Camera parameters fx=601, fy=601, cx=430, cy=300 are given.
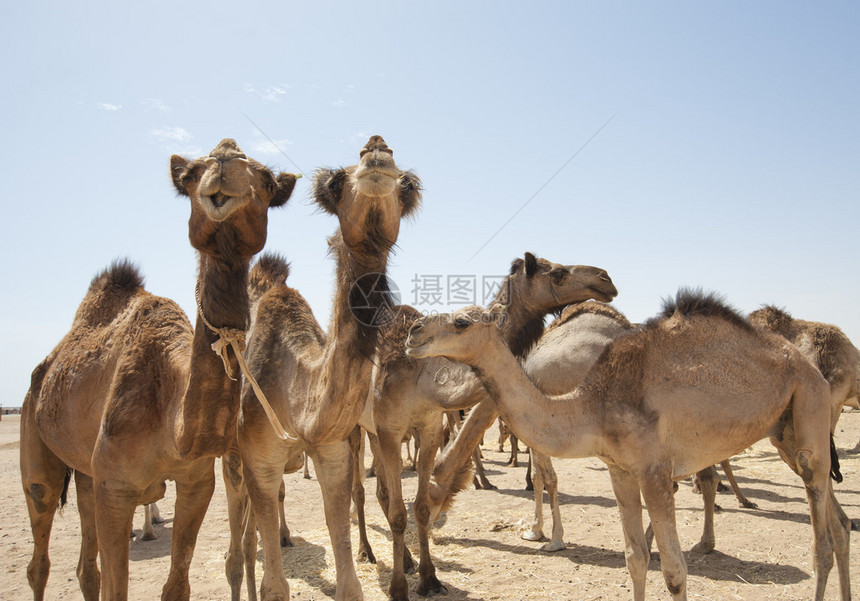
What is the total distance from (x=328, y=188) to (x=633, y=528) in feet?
11.4

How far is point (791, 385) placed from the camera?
4910 mm

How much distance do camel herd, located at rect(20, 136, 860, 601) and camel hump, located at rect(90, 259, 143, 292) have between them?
0.7 inches

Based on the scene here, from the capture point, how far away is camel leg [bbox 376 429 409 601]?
19.4 ft

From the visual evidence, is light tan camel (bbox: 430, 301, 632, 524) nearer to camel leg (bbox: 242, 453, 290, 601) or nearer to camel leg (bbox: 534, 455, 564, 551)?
camel leg (bbox: 534, 455, 564, 551)

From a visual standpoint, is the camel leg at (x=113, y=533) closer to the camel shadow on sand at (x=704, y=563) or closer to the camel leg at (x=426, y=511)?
the camel leg at (x=426, y=511)

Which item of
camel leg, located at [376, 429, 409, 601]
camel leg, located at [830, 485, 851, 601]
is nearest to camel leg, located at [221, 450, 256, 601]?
camel leg, located at [376, 429, 409, 601]

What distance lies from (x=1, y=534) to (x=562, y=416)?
8.57 metres

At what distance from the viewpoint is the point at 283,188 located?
12.9 ft

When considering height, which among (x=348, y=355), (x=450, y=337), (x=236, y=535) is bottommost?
(x=236, y=535)

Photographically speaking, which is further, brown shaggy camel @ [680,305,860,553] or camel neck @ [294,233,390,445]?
brown shaggy camel @ [680,305,860,553]

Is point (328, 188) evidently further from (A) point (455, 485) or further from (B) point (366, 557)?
(B) point (366, 557)

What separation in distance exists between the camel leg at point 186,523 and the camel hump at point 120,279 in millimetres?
2372

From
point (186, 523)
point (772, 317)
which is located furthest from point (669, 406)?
point (772, 317)

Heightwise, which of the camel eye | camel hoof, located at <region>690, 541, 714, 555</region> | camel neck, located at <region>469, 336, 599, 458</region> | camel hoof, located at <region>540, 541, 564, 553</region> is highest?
the camel eye
